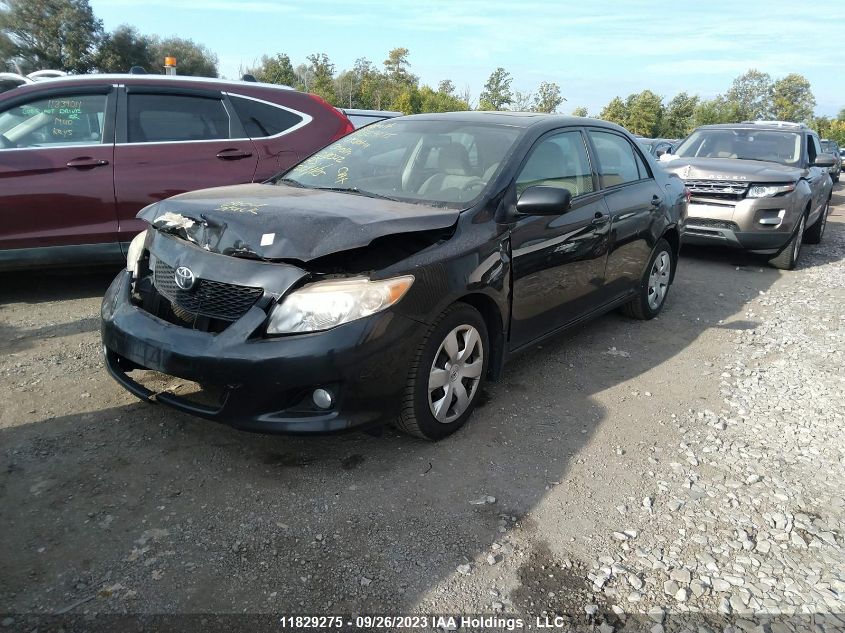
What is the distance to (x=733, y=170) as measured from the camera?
7.61m

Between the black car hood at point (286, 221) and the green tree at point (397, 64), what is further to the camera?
the green tree at point (397, 64)

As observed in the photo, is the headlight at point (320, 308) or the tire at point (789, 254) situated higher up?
the headlight at point (320, 308)

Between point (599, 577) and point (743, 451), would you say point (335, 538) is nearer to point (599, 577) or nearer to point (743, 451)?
point (599, 577)

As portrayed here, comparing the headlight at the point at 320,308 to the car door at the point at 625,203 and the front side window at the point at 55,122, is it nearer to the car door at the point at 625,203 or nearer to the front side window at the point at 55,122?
the car door at the point at 625,203

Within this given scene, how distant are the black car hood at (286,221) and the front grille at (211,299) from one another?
16 centimetres

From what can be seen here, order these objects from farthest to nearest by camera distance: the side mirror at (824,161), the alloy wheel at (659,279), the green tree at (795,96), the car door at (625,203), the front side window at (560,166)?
the green tree at (795,96)
the side mirror at (824,161)
the alloy wheel at (659,279)
the car door at (625,203)
the front side window at (560,166)

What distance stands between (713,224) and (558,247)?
15.6 feet

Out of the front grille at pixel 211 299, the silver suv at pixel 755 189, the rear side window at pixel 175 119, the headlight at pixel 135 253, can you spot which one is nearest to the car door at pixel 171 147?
the rear side window at pixel 175 119

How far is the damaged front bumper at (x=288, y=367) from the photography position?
2.62m

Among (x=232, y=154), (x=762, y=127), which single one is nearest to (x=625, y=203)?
(x=232, y=154)

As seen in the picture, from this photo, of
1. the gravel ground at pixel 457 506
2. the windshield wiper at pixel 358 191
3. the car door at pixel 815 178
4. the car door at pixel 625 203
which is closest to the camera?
the gravel ground at pixel 457 506

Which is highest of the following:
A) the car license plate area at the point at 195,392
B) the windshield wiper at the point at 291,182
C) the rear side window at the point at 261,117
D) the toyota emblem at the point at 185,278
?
the rear side window at the point at 261,117

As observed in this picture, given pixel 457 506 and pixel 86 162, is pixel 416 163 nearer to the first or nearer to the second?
pixel 457 506

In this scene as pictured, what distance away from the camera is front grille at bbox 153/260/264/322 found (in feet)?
9.00
